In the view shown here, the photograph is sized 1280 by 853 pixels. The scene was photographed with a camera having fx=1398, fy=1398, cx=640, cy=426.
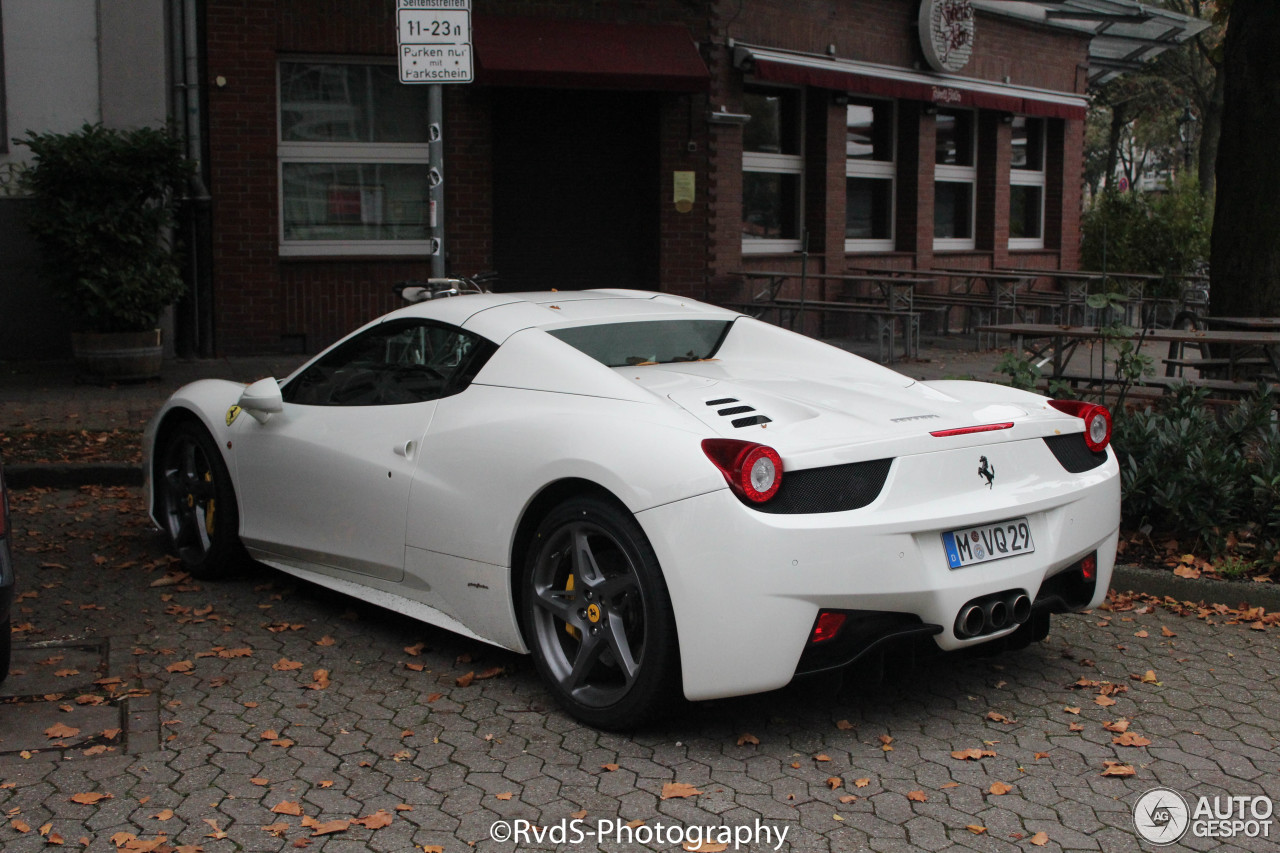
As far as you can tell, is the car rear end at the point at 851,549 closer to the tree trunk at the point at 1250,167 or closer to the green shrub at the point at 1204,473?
the green shrub at the point at 1204,473

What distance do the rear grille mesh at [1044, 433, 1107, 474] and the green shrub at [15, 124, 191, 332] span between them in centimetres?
902

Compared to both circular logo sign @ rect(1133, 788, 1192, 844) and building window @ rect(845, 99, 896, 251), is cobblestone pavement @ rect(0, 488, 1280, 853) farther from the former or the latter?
building window @ rect(845, 99, 896, 251)

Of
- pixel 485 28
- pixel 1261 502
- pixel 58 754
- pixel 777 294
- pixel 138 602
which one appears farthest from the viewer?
pixel 777 294

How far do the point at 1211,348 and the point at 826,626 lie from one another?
723 centimetres

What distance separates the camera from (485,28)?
14.0 meters

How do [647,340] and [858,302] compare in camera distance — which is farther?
[858,302]

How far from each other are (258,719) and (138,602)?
173cm

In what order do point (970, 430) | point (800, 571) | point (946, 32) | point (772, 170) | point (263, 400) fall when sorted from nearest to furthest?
1. point (800, 571)
2. point (970, 430)
3. point (263, 400)
4. point (772, 170)
5. point (946, 32)

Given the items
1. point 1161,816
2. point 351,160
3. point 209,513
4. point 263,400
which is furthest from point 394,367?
point 351,160

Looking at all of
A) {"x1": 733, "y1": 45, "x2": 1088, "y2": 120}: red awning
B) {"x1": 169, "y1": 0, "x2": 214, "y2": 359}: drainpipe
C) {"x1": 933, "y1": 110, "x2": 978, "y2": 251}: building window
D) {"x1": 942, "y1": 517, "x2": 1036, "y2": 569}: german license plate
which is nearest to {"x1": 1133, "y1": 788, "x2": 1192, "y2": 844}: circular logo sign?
{"x1": 942, "y1": 517, "x2": 1036, "y2": 569}: german license plate

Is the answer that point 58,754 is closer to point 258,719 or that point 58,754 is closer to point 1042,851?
point 258,719

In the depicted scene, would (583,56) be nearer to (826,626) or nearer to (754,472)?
(754,472)

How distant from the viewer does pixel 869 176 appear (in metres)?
19.2

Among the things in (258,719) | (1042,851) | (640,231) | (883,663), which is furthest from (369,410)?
(640,231)
